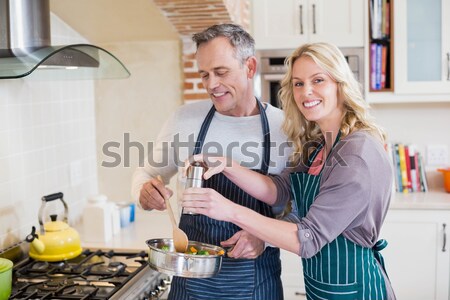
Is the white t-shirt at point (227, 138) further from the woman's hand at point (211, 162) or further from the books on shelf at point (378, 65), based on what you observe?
the books on shelf at point (378, 65)

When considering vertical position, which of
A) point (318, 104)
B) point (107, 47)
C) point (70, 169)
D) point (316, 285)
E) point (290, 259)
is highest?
point (107, 47)

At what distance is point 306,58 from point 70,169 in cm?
171

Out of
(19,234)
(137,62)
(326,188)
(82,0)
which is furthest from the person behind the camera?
(137,62)

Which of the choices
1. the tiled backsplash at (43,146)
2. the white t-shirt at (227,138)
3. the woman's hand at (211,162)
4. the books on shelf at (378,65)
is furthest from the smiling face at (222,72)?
the books on shelf at (378,65)

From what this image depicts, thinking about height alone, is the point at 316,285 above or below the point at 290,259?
above

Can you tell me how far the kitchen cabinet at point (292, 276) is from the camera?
11.7ft

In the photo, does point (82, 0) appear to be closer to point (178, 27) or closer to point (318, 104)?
point (178, 27)

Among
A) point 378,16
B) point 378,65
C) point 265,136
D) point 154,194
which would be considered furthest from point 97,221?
point 378,16

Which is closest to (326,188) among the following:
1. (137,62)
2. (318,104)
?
(318,104)

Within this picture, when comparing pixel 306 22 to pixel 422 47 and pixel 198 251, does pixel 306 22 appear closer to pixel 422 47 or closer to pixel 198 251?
pixel 422 47

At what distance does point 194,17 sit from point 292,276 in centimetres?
156

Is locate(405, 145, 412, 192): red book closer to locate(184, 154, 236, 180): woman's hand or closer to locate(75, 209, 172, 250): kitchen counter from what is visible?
locate(75, 209, 172, 250): kitchen counter

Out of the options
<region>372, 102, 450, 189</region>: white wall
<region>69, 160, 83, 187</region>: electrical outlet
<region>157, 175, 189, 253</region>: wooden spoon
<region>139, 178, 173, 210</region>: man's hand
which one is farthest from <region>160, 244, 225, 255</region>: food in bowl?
<region>372, 102, 450, 189</region>: white wall

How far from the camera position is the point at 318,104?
1835mm
